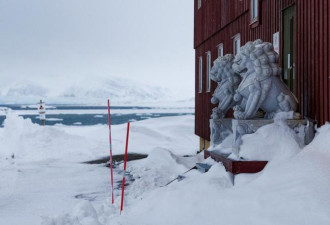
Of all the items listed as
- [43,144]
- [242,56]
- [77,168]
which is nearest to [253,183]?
[242,56]

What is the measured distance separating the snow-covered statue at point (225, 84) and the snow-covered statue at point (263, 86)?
1.43m

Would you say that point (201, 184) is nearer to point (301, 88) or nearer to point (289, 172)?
point (289, 172)

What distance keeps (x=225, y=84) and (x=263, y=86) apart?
1807 mm

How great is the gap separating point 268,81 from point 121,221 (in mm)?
3028

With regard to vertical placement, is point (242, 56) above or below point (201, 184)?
above

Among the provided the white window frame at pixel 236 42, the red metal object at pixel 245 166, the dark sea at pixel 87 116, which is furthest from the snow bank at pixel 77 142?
the dark sea at pixel 87 116

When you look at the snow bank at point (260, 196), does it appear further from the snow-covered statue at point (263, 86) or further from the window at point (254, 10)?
the window at point (254, 10)

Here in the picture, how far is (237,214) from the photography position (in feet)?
18.0

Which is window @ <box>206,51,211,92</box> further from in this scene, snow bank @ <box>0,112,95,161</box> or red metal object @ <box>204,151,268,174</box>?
red metal object @ <box>204,151,268,174</box>

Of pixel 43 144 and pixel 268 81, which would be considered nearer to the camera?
pixel 268 81

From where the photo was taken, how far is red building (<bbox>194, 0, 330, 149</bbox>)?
7848 mm

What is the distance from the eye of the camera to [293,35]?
952 centimetres

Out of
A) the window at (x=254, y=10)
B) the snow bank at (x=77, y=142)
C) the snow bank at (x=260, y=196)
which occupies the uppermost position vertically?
the window at (x=254, y=10)

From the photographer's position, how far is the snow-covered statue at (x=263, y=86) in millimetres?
7516
